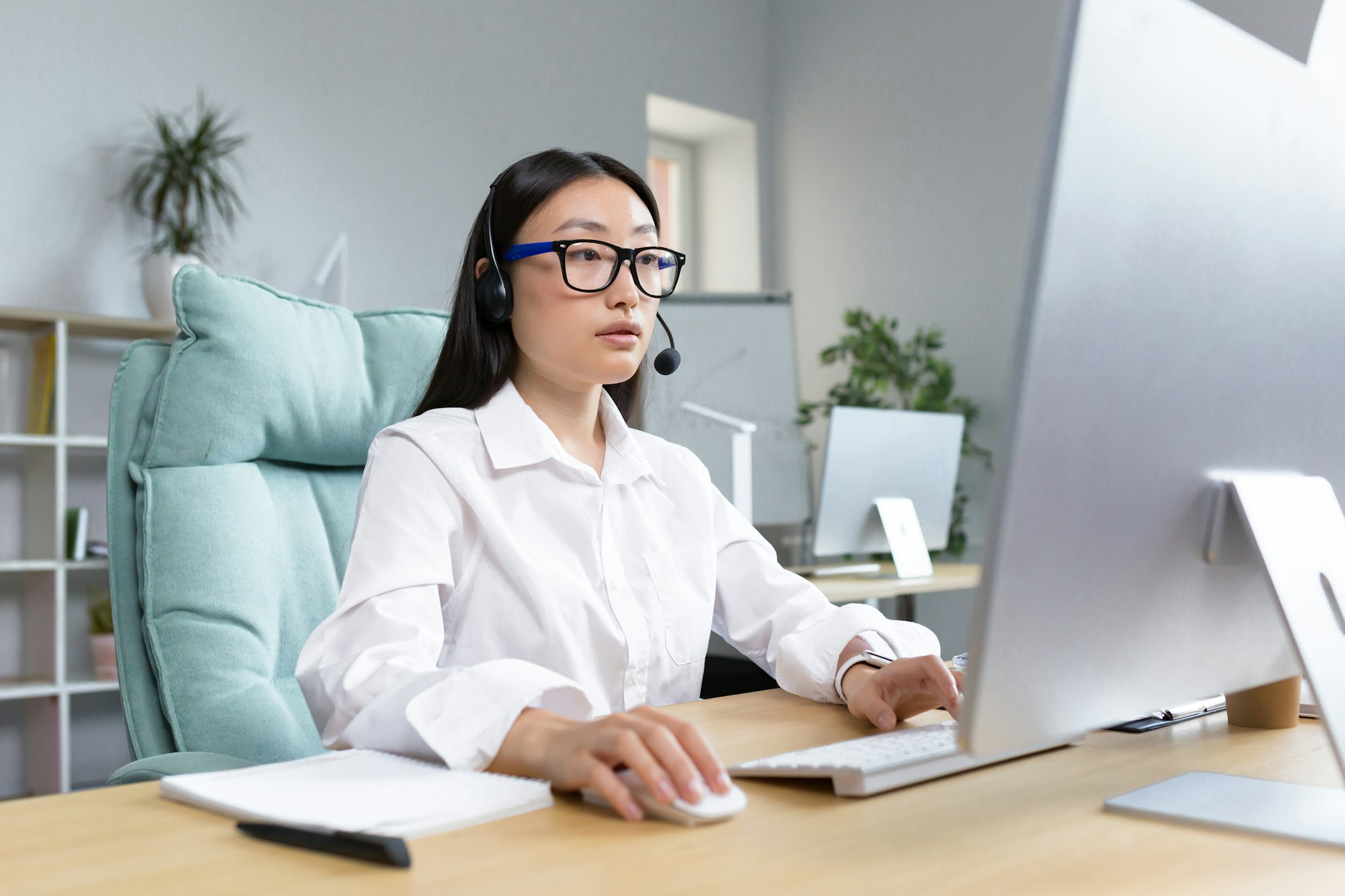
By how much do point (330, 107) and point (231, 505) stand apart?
9.57ft

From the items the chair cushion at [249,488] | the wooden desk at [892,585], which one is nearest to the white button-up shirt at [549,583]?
the chair cushion at [249,488]

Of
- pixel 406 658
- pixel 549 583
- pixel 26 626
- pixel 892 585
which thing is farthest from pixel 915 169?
pixel 406 658

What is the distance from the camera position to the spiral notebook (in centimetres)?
59

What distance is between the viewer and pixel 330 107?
379cm

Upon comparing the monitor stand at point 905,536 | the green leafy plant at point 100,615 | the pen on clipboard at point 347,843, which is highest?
the pen on clipboard at point 347,843

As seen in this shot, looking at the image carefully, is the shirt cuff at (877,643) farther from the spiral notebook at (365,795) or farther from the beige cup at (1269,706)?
the spiral notebook at (365,795)

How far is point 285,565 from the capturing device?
1282mm

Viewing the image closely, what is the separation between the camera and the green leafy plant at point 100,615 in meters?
3.09

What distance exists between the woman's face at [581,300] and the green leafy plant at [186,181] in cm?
241

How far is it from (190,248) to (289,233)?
410mm

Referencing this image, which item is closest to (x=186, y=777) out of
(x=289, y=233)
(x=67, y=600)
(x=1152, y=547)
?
(x=1152, y=547)

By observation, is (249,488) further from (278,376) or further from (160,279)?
(160,279)

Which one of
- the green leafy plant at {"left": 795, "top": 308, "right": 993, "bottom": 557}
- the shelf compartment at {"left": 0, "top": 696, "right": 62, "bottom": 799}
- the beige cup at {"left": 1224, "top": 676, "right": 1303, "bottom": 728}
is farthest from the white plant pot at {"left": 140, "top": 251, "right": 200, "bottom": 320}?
the beige cup at {"left": 1224, "top": 676, "right": 1303, "bottom": 728}

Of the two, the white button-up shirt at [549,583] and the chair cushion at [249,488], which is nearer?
the white button-up shirt at [549,583]
